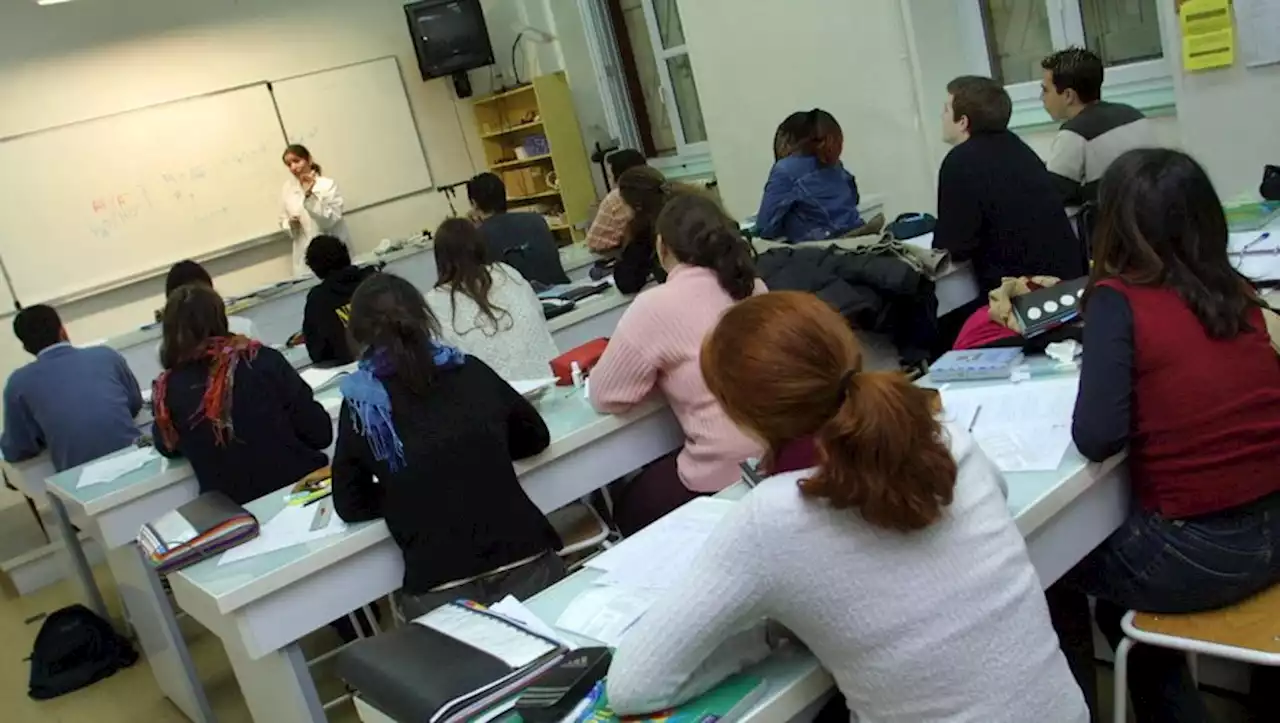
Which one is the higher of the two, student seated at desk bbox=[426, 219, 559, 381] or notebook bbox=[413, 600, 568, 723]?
student seated at desk bbox=[426, 219, 559, 381]

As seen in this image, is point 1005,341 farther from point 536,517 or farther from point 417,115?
point 417,115

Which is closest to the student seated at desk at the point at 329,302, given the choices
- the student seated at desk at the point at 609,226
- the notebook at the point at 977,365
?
the student seated at desk at the point at 609,226

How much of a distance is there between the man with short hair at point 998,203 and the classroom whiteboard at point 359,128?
18.2 ft

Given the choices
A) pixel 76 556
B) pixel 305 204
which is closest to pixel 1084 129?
pixel 76 556

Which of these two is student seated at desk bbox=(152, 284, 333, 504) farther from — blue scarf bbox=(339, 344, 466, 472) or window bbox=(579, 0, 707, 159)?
window bbox=(579, 0, 707, 159)

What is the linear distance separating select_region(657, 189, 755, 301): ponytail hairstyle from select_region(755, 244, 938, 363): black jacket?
688 mm

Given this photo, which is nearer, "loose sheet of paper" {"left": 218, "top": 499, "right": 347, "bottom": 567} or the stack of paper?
the stack of paper

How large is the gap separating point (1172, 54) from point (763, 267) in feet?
5.53

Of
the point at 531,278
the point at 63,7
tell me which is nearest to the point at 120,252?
the point at 63,7

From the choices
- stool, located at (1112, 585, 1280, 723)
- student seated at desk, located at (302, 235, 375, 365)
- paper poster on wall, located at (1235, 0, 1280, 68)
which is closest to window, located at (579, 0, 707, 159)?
student seated at desk, located at (302, 235, 375, 365)

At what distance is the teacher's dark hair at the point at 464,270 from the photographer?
329 cm

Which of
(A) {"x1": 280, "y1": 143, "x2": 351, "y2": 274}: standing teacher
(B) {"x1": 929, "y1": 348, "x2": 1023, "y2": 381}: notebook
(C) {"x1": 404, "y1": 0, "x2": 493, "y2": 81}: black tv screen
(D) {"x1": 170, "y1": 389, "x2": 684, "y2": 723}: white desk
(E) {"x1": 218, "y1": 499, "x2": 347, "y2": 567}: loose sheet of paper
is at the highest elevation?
(C) {"x1": 404, "y1": 0, "x2": 493, "y2": 81}: black tv screen

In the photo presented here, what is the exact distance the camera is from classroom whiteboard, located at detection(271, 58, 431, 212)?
781 centimetres

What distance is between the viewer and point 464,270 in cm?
330
